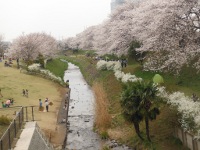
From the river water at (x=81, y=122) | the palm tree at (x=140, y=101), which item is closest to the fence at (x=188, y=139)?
the palm tree at (x=140, y=101)

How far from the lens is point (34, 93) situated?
140 ft

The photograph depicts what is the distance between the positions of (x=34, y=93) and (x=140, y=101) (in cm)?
2513

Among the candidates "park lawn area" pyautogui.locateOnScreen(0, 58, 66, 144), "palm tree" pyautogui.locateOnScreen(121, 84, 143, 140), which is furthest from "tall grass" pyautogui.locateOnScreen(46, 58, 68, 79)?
"palm tree" pyautogui.locateOnScreen(121, 84, 143, 140)

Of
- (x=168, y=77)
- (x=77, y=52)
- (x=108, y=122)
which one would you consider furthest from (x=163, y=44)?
(x=77, y=52)

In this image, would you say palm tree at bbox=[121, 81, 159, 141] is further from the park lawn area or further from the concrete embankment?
the park lawn area

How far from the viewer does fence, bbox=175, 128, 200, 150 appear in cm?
1784

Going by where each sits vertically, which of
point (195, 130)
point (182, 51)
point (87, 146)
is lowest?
point (87, 146)

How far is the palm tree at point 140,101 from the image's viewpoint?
20172 mm

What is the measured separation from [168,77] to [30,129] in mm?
18301

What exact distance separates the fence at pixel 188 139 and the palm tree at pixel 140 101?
1929 mm

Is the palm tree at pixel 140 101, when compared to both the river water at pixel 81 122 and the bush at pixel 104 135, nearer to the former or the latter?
the river water at pixel 81 122

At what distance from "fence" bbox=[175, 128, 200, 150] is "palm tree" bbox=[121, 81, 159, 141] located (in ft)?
6.33

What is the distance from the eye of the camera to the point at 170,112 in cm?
2159

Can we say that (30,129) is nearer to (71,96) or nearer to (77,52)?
(71,96)
